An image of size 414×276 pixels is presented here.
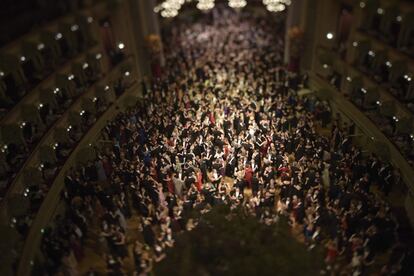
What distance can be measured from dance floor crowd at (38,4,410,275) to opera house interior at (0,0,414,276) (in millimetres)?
65

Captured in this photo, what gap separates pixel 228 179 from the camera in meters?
16.5

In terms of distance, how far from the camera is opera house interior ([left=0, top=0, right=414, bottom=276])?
1248 cm

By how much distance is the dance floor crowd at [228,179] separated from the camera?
42.0ft

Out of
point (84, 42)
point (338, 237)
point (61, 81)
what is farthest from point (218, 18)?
point (338, 237)

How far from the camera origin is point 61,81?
59.2 feet

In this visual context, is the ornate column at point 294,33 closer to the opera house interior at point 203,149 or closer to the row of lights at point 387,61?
the opera house interior at point 203,149

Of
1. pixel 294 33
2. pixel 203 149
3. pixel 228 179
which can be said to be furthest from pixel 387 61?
pixel 203 149

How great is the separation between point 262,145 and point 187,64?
10816 mm

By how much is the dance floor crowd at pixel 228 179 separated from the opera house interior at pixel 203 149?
0.21ft

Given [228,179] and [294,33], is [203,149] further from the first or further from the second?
[294,33]

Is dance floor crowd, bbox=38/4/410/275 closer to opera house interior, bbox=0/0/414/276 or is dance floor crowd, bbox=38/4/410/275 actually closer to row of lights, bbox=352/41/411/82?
opera house interior, bbox=0/0/414/276

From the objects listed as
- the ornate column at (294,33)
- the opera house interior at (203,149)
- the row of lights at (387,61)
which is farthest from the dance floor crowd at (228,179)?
the row of lights at (387,61)

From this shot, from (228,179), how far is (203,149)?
169 cm

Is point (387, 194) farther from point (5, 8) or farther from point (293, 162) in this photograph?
point (5, 8)
